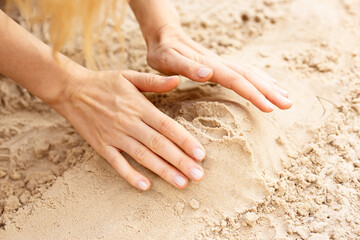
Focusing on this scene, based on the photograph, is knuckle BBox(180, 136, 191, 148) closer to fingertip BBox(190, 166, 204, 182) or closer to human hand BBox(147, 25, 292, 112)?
fingertip BBox(190, 166, 204, 182)

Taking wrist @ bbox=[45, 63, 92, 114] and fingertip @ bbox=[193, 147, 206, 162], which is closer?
fingertip @ bbox=[193, 147, 206, 162]

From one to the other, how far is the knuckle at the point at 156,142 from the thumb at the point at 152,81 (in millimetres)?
185

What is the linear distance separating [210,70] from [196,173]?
37 centimetres

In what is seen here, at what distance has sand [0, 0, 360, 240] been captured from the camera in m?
1.19

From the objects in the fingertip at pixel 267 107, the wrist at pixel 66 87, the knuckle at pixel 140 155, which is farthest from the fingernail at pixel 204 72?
the wrist at pixel 66 87

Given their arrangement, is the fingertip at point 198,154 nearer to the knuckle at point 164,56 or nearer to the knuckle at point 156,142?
the knuckle at point 156,142

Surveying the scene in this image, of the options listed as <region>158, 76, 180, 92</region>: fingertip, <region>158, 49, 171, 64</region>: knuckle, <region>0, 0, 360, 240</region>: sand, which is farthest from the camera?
<region>158, 49, 171, 64</region>: knuckle

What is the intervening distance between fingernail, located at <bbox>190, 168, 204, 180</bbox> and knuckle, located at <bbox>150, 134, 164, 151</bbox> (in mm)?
149

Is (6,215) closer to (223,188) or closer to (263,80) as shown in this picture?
(223,188)

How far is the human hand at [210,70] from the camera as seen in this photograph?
1307mm

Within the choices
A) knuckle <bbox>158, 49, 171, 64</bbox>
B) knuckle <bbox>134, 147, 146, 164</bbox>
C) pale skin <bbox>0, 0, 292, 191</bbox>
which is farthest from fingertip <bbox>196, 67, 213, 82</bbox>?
knuckle <bbox>134, 147, 146, 164</bbox>

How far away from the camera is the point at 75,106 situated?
1378mm

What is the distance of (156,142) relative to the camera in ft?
4.13

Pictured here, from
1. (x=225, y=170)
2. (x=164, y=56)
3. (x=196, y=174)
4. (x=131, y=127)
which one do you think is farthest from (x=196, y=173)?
(x=164, y=56)
